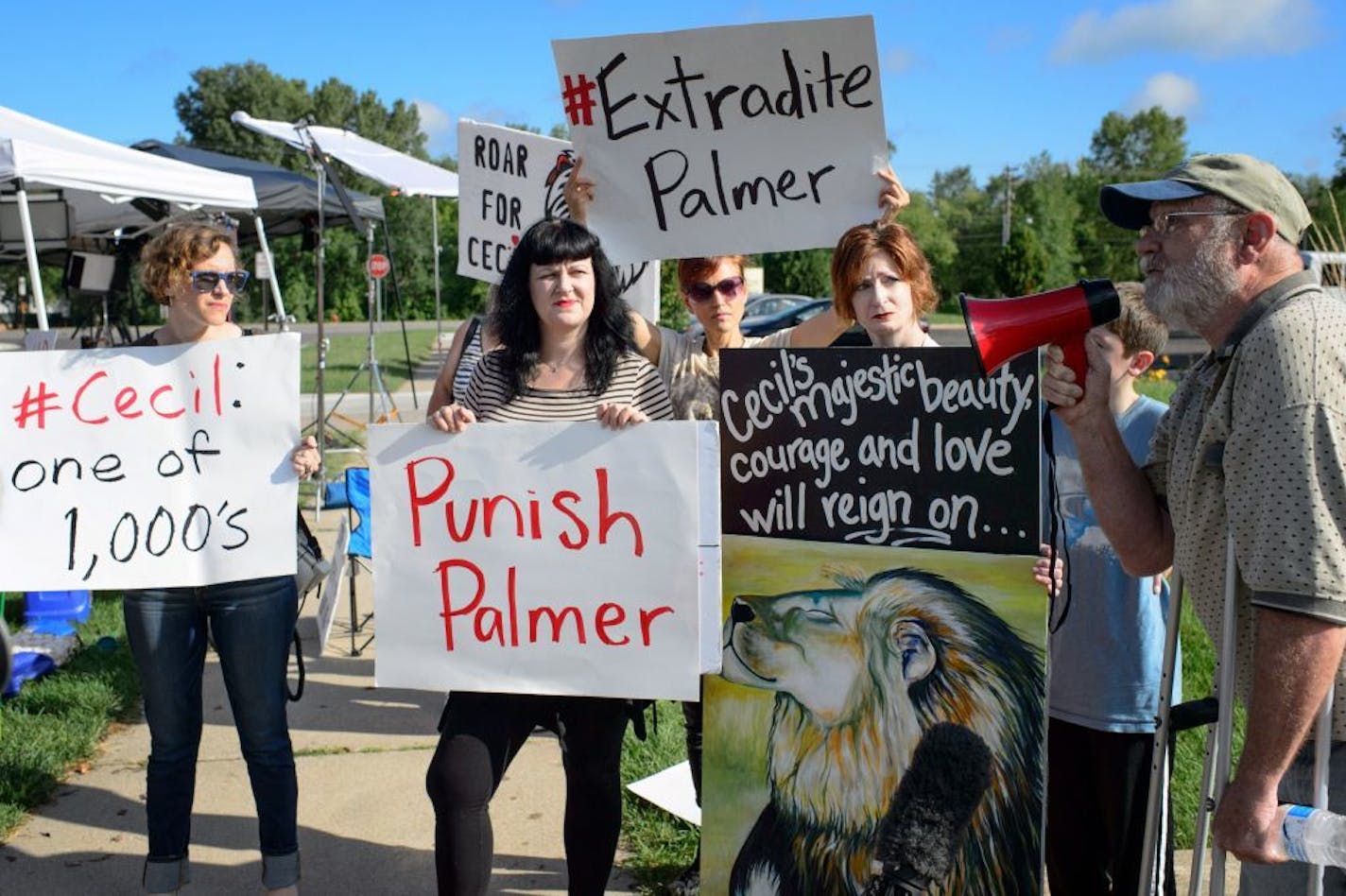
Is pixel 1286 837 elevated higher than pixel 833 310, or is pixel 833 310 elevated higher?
pixel 833 310

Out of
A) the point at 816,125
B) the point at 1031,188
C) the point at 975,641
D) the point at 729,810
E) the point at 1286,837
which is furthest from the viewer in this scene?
the point at 1031,188

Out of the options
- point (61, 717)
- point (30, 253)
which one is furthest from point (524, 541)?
point (30, 253)

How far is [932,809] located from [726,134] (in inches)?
76.1

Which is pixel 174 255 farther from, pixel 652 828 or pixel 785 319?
pixel 785 319

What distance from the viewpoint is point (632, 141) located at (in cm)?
332

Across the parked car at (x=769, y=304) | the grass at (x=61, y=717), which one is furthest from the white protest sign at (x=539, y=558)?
the parked car at (x=769, y=304)

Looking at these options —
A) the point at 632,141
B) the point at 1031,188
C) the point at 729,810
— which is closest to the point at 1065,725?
the point at 729,810

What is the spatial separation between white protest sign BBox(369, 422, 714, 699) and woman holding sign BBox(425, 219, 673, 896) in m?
0.09

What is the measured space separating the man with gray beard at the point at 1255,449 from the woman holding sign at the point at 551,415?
1141mm

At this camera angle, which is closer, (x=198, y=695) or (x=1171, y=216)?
(x=1171, y=216)

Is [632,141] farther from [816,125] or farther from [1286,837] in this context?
[1286,837]

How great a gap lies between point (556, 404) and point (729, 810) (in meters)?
1.08

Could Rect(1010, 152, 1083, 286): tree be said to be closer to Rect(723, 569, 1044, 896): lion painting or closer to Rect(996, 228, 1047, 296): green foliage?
Rect(996, 228, 1047, 296): green foliage

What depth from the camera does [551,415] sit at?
284cm
